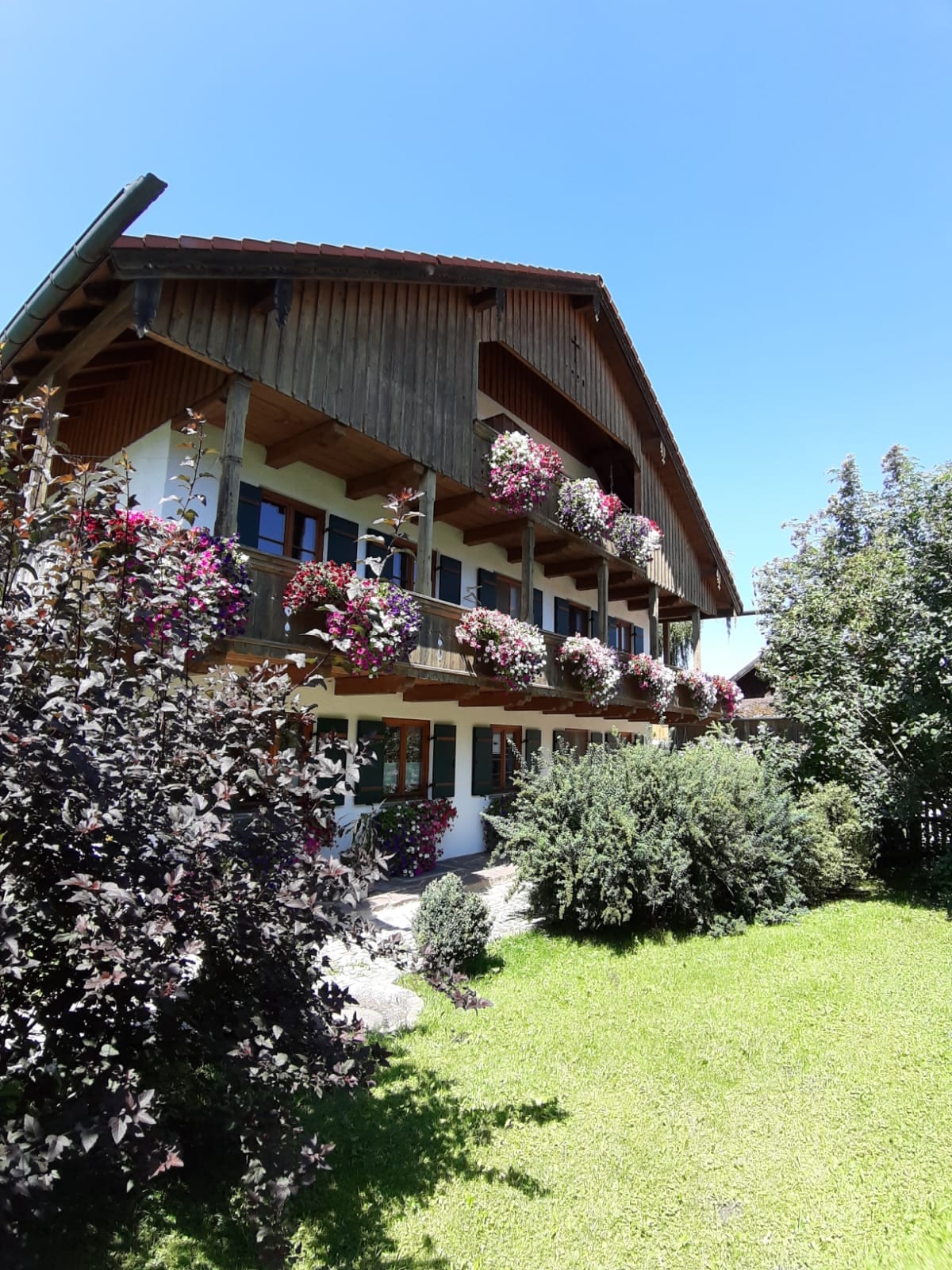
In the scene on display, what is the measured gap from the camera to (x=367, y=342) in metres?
10.3

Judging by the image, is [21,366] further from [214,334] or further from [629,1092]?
[629,1092]

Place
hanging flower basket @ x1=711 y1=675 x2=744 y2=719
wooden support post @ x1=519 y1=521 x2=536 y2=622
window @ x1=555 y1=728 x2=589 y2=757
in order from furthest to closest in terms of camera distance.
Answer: hanging flower basket @ x1=711 y1=675 x2=744 y2=719
window @ x1=555 y1=728 x2=589 y2=757
wooden support post @ x1=519 y1=521 x2=536 y2=622

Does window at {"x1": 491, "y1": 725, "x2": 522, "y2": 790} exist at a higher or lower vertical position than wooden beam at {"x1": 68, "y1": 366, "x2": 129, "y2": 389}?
lower

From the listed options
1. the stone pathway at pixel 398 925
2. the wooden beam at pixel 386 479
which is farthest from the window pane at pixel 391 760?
the wooden beam at pixel 386 479

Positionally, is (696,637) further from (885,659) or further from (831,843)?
(831,843)

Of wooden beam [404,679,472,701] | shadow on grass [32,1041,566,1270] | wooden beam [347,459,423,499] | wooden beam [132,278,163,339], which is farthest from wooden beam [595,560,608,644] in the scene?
shadow on grass [32,1041,566,1270]

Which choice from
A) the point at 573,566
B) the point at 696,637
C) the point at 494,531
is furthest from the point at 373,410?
the point at 696,637

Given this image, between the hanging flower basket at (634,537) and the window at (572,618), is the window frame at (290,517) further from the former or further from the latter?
the window at (572,618)

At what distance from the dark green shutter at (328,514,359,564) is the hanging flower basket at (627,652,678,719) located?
308 inches

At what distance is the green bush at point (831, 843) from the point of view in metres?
9.72

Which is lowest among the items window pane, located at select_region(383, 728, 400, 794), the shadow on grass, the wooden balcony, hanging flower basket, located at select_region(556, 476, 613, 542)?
the shadow on grass

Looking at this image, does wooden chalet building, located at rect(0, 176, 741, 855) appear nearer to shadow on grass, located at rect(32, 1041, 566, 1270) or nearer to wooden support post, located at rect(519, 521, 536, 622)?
wooden support post, located at rect(519, 521, 536, 622)

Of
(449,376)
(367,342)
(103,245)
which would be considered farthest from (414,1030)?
(449,376)

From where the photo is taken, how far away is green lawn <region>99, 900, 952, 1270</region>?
3.25m
